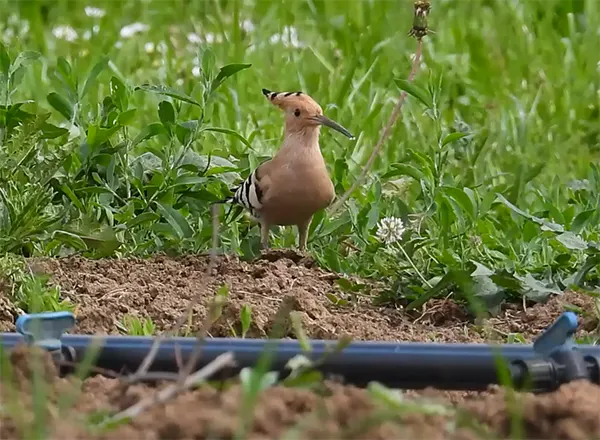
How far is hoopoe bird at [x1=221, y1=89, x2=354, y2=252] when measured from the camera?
14.4 feet

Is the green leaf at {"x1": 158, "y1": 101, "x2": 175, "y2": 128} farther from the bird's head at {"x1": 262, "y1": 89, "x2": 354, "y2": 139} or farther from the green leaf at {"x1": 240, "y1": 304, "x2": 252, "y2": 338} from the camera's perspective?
the green leaf at {"x1": 240, "y1": 304, "x2": 252, "y2": 338}

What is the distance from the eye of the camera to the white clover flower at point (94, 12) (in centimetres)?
764

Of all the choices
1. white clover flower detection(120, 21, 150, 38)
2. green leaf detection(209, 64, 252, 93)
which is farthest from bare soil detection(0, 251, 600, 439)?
white clover flower detection(120, 21, 150, 38)

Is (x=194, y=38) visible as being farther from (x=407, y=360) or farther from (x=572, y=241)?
(x=407, y=360)

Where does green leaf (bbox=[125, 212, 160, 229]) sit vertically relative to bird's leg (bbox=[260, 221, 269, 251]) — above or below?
above

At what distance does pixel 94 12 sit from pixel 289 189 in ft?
12.1

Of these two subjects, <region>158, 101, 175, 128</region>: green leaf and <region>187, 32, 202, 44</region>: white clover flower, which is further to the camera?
<region>187, 32, 202, 44</region>: white clover flower

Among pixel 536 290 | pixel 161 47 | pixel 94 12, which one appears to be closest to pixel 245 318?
pixel 536 290

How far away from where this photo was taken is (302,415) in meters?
1.83

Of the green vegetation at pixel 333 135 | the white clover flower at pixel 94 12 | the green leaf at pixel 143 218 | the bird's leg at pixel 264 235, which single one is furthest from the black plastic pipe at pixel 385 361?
the white clover flower at pixel 94 12

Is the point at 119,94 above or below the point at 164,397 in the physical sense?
below

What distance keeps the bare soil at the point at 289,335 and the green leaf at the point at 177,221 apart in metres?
0.12

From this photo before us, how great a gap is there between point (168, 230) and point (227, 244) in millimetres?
323

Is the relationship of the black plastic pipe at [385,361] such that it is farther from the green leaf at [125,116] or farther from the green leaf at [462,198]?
the green leaf at [125,116]
